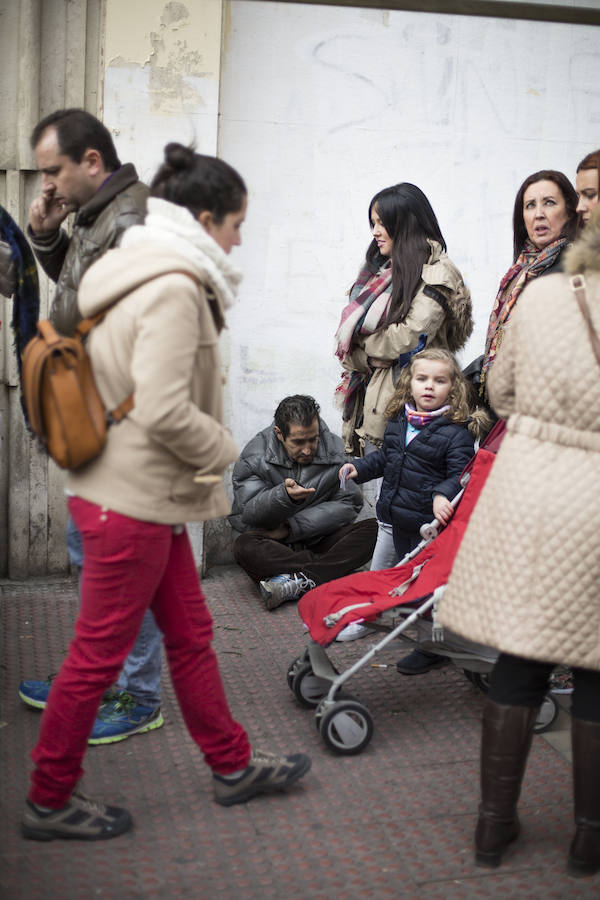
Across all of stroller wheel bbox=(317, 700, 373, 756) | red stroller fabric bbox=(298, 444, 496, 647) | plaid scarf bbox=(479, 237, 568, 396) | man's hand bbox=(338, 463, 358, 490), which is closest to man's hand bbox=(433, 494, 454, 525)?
red stroller fabric bbox=(298, 444, 496, 647)

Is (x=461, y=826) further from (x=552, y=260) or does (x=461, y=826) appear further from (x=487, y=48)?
(x=487, y=48)

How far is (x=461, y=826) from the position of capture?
3342 millimetres

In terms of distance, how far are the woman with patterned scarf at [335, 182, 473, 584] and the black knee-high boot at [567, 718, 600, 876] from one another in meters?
2.04

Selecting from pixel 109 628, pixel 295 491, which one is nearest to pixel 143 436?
pixel 109 628

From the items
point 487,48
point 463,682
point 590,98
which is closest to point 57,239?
point 463,682

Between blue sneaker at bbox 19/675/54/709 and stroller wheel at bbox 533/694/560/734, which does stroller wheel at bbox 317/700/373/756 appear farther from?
blue sneaker at bbox 19/675/54/709

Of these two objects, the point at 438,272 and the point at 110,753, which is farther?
the point at 438,272

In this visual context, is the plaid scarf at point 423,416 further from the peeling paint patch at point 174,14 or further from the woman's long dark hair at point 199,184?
the peeling paint patch at point 174,14

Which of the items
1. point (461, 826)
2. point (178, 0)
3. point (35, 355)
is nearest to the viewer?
point (35, 355)

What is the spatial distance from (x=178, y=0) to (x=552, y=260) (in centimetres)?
245

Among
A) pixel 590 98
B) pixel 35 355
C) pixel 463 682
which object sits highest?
pixel 590 98

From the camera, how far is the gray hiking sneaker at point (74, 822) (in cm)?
313

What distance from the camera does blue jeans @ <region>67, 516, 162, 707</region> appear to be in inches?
148

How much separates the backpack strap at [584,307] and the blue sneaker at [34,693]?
249 cm
